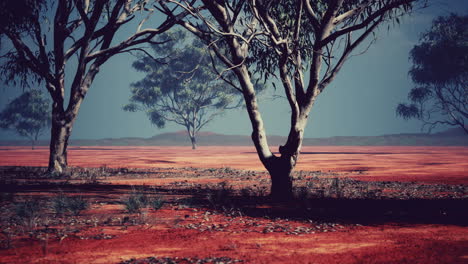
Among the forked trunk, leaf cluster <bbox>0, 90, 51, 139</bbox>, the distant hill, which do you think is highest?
leaf cluster <bbox>0, 90, 51, 139</bbox>

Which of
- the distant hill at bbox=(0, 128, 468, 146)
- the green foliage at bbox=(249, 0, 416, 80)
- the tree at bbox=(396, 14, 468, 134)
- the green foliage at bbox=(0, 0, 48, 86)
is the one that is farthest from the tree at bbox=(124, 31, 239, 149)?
the distant hill at bbox=(0, 128, 468, 146)

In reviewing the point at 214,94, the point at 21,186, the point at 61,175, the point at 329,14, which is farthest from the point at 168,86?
the point at 329,14

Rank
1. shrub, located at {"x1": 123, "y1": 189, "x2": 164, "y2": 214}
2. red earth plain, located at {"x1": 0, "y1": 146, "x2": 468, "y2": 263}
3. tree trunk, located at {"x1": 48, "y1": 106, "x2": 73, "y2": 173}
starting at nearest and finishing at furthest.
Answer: red earth plain, located at {"x1": 0, "y1": 146, "x2": 468, "y2": 263}
shrub, located at {"x1": 123, "y1": 189, "x2": 164, "y2": 214}
tree trunk, located at {"x1": 48, "y1": 106, "x2": 73, "y2": 173}

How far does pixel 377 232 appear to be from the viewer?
7066 millimetres

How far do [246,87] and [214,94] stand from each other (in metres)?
47.4

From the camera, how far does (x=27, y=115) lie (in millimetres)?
64250

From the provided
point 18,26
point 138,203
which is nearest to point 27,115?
point 18,26

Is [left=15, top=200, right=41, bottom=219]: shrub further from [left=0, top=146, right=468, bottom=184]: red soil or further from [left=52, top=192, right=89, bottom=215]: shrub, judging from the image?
[left=0, top=146, right=468, bottom=184]: red soil

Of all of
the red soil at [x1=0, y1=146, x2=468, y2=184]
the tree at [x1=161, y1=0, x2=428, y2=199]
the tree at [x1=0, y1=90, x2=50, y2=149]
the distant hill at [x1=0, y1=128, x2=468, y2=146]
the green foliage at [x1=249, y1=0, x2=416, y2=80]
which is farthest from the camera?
the distant hill at [x1=0, y1=128, x2=468, y2=146]

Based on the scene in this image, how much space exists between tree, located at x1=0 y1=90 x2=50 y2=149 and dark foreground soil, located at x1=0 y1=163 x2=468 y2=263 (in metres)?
58.6

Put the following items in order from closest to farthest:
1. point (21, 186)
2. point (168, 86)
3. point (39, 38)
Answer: point (21, 186)
point (39, 38)
point (168, 86)

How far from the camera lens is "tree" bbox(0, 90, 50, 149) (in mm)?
64025

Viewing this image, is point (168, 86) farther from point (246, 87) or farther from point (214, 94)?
point (246, 87)

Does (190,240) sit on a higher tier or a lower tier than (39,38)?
lower
